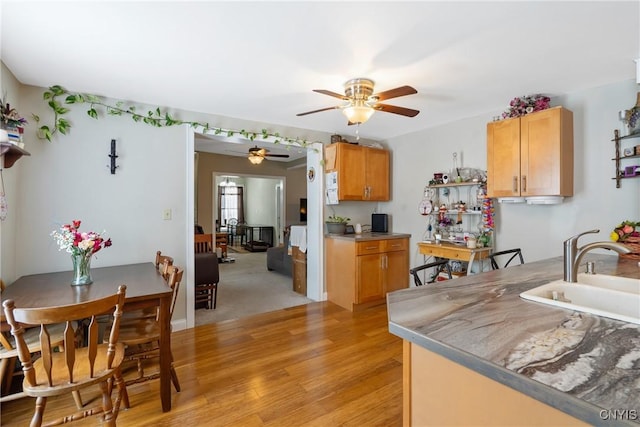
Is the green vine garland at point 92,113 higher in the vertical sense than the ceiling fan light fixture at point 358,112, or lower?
higher

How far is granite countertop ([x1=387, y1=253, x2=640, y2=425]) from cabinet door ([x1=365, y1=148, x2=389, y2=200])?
115 inches

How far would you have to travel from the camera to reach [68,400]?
201 centimetres

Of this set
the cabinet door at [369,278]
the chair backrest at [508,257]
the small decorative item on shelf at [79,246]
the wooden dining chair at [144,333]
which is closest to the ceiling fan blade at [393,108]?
the chair backrest at [508,257]

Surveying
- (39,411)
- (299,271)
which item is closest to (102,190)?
(39,411)

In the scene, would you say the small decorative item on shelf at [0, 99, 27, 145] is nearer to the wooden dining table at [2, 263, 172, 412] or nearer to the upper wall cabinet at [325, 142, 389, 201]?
the wooden dining table at [2, 263, 172, 412]

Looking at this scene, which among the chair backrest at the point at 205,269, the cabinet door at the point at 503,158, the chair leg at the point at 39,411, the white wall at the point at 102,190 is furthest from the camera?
the chair backrest at the point at 205,269

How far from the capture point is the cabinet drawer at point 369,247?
12.1ft

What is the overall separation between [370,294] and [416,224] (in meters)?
1.20

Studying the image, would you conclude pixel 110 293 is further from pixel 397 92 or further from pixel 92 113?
pixel 397 92

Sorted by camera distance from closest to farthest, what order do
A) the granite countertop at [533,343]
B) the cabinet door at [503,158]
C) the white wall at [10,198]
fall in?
1. the granite countertop at [533,343]
2. the white wall at [10,198]
3. the cabinet door at [503,158]

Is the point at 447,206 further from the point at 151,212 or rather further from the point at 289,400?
the point at 151,212

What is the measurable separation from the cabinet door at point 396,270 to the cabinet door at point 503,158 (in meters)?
1.42

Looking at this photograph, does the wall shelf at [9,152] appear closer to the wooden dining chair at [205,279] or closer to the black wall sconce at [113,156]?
the black wall sconce at [113,156]

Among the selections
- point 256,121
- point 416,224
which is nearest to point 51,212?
point 256,121
